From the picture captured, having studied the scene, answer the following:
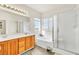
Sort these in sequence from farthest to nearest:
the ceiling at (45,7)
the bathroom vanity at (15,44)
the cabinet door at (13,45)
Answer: the cabinet door at (13,45), the bathroom vanity at (15,44), the ceiling at (45,7)

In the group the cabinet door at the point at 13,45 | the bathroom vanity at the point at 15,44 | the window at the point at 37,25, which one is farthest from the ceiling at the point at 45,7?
the cabinet door at the point at 13,45

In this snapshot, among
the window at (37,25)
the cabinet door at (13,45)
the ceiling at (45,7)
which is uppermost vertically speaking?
the ceiling at (45,7)

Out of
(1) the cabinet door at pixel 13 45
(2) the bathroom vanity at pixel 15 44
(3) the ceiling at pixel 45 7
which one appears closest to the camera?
(3) the ceiling at pixel 45 7

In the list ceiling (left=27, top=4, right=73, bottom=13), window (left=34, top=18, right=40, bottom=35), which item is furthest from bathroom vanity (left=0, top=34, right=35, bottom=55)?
ceiling (left=27, top=4, right=73, bottom=13)

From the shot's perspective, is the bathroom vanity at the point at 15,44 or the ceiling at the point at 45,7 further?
the bathroom vanity at the point at 15,44

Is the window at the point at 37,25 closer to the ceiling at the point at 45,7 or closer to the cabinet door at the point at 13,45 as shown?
the ceiling at the point at 45,7

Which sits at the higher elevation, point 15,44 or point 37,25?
point 37,25

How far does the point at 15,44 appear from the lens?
6.39 feet

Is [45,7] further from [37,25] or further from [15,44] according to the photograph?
[15,44]

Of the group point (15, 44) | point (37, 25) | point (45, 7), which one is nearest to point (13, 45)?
point (15, 44)

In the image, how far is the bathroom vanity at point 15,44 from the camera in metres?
1.67

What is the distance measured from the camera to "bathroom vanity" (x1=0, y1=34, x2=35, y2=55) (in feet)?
5.48
